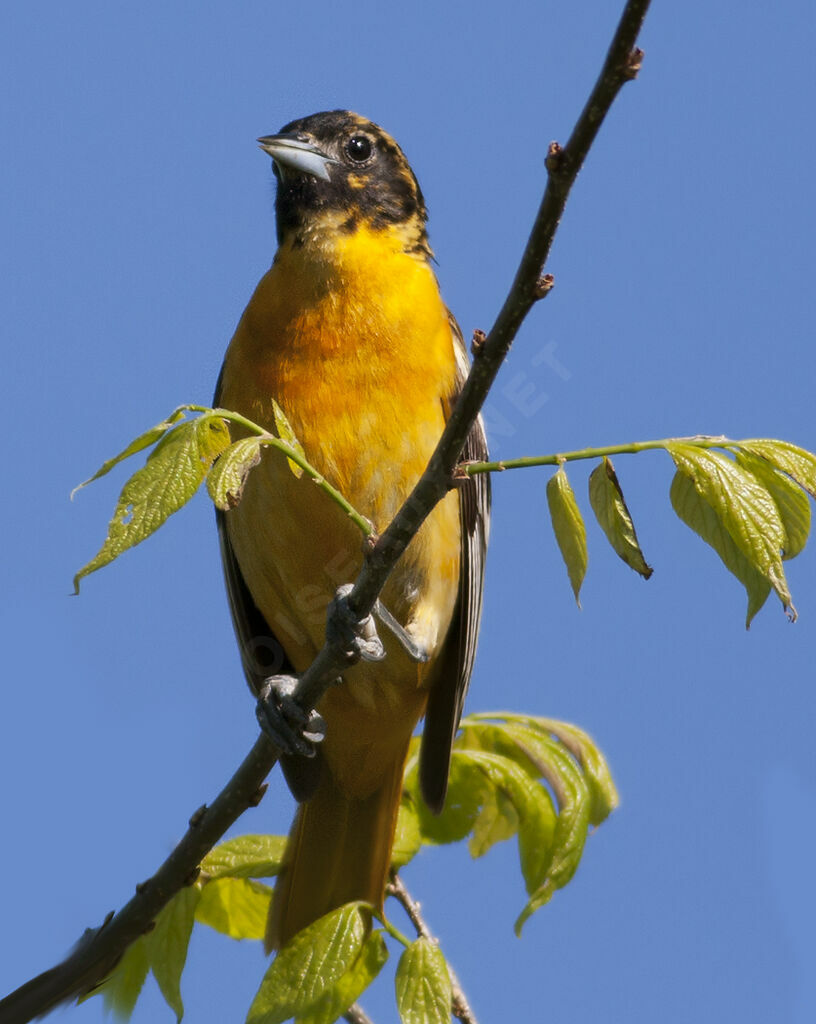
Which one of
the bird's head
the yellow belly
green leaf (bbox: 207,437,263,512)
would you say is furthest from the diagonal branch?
the bird's head

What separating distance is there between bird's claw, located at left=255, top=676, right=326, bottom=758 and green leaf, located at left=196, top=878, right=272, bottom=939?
1.42ft

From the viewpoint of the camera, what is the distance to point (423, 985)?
9.96ft

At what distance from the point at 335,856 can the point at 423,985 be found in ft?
5.25

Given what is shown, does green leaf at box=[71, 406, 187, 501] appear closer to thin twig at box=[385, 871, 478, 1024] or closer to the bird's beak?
thin twig at box=[385, 871, 478, 1024]

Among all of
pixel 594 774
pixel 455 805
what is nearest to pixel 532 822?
pixel 594 774

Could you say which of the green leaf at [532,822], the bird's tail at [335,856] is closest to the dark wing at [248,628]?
the bird's tail at [335,856]

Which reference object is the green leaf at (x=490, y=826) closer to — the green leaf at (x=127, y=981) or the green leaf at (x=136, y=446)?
the green leaf at (x=127, y=981)

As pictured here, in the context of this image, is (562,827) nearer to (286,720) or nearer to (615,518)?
(286,720)

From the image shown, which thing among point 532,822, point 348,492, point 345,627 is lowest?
point 532,822

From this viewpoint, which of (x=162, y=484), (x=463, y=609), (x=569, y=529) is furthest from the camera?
(x=463, y=609)

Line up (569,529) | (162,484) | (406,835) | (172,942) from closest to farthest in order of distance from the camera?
(162,484) → (569,529) → (172,942) → (406,835)

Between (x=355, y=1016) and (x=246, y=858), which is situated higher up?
(x=246, y=858)

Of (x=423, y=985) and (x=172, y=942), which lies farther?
(x=172, y=942)

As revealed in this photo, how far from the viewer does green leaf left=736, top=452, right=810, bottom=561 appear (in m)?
2.58
